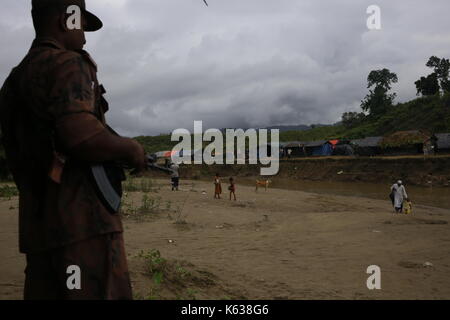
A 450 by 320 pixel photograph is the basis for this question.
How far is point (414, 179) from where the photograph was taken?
35938 mm

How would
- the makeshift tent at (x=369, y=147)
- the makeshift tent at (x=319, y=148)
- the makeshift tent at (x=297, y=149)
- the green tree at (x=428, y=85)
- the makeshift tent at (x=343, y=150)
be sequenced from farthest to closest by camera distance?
the green tree at (x=428, y=85) < the makeshift tent at (x=297, y=149) < the makeshift tent at (x=319, y=148) < the makeshift tent at (x=343, y=150) < the makeshift tent at (x=369, y=147)

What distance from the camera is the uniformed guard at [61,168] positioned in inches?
73.8

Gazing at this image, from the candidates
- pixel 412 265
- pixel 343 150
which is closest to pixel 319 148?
pixel 343 150

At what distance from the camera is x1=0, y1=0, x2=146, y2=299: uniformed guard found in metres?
1.87

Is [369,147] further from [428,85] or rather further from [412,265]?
[412,265]

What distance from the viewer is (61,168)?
1.89 meters

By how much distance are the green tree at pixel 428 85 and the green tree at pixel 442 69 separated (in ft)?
3.33

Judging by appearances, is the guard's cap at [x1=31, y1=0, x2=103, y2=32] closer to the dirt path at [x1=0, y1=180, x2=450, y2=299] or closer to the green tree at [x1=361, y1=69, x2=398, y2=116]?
the dirt path at [x1=0, y1=180, x2=450, y2=299]

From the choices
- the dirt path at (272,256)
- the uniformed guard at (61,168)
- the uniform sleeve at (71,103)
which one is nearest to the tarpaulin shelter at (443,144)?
the dirt path at (272,256)

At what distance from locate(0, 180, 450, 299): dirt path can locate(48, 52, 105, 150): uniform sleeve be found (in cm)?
306

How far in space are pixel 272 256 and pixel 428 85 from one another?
76.3 metres

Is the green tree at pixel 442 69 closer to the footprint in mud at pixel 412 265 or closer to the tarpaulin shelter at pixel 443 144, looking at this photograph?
the tarpaulin shelter at pixel 443 144

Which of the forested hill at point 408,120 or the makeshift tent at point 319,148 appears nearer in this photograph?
the makeshift tent at point 319,148
